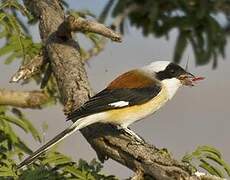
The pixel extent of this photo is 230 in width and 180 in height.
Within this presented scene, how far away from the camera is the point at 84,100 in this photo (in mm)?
4484

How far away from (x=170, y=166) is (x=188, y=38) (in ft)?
24.7

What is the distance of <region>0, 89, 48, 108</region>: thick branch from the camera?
16.9 ft

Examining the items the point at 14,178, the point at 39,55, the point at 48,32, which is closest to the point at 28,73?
the point at 39,55

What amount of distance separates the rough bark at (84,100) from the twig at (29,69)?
101 mm

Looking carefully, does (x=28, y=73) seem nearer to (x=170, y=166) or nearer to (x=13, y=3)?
(x=13, y=3)

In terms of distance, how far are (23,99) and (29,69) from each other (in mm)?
505

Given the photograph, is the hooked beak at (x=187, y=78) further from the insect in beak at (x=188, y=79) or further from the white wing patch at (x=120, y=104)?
the white wing patch at (x=120, y=104)

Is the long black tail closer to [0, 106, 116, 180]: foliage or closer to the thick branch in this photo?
[0, 106, 116, 180]: foliage

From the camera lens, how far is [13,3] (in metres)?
4.31

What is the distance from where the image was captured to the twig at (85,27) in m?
4.22

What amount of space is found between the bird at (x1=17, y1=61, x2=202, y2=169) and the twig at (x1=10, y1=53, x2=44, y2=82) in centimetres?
61

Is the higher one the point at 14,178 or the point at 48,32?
the point at 48,32

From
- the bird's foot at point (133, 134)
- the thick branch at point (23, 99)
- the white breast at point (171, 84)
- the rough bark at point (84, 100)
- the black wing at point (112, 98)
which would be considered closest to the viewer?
the rough bark at point (84, 100)

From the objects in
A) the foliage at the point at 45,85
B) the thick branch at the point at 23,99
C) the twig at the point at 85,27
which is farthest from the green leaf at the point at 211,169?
the thick branch at the point at 23,99
